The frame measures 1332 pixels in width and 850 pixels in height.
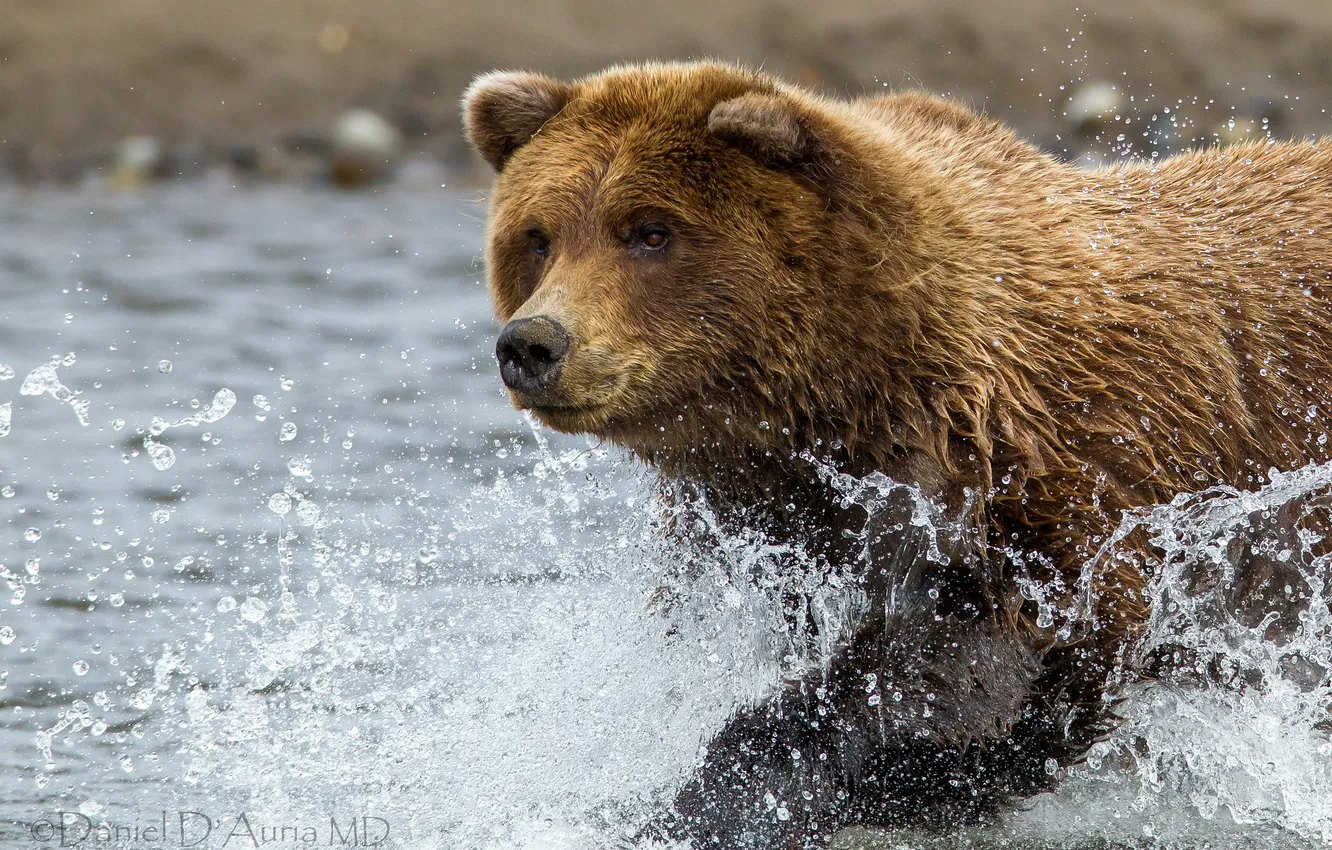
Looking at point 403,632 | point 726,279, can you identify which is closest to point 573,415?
point 726,279

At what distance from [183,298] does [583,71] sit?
204 inches

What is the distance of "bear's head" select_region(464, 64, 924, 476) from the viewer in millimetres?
4457

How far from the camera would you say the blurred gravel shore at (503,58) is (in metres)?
14.9

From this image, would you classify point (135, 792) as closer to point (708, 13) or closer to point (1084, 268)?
point (1084, 268)

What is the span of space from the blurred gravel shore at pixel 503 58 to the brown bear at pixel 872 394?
10248 millimetres

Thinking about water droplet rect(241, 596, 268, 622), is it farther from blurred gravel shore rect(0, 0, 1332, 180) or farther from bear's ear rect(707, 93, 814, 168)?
blurred gravel shore rect(0, 0, 1332, 180)

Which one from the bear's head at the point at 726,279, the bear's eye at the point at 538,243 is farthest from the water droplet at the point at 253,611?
the bear's head at the point at 726,279

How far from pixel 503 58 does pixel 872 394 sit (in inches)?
455

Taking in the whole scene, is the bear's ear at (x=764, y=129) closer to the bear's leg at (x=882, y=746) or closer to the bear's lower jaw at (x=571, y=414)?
the bear's lower jaw at (x=571, y=414)

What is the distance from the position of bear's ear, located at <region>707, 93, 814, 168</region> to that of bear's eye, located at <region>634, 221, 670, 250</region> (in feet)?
0.96

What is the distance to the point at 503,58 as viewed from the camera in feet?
50.6

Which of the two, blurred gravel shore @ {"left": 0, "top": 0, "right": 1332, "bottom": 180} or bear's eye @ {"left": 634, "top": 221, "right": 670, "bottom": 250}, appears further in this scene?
blurred gravel shore @ {"left": 0, "top": 0, "right": 1332, "bottom": 180}

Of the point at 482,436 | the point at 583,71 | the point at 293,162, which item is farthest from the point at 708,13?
the point at 482,436

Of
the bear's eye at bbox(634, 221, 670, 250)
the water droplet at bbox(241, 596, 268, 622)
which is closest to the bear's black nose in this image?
the bear's eye at bbox(634, 221, 670, 250)
